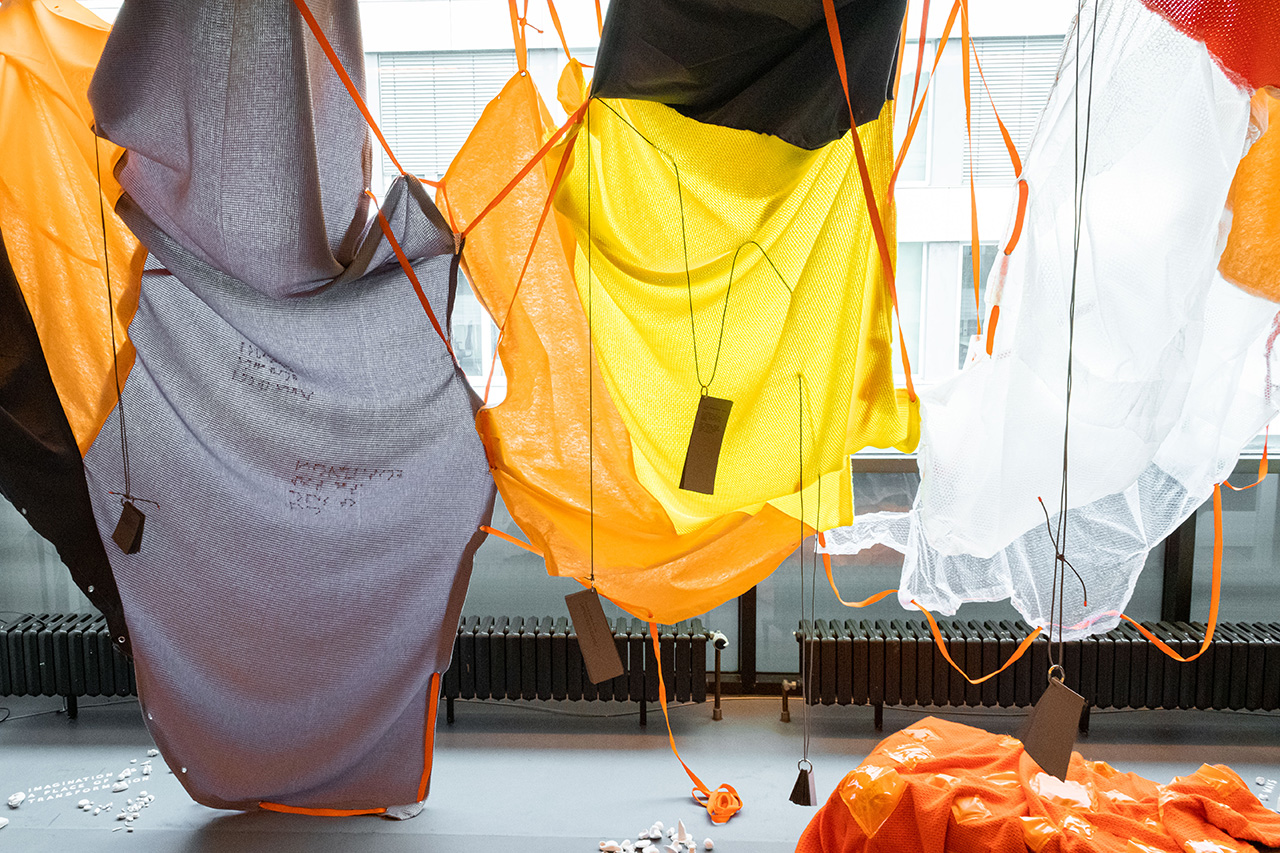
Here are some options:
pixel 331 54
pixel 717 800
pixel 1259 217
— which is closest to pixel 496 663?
pixel 717 800

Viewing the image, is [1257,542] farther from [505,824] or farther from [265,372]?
[265,372]

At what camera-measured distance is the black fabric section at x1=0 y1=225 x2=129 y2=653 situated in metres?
1.71

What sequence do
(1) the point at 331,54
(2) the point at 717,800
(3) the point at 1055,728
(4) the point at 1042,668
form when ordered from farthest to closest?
(4) the point at 1042,668, (2) the point at 717,800, (1) the point at 331,54, (3) the point at 1055,728

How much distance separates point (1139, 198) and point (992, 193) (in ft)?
5.09

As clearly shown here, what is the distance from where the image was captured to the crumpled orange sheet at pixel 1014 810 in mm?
1753

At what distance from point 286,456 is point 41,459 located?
1.71ft

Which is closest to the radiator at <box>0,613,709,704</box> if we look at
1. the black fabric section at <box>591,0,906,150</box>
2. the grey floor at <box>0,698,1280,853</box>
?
the grey floor at <box>0,698,1280,853</box>

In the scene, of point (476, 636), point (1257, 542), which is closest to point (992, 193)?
point (1257, 542)

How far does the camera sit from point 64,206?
1698 mm

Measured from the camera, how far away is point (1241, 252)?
1390 millimetres

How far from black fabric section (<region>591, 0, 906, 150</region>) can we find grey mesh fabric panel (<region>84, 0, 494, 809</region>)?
49 centimetres

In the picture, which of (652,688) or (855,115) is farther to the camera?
(652,688)

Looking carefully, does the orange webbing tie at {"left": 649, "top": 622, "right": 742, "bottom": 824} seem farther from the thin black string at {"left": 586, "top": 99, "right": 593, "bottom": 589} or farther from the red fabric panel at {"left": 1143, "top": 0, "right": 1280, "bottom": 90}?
the red fabric panel at {"left": 1143, "top": 0, "right": 1280, "bottom": 90}

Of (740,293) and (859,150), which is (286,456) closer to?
(740,293)
